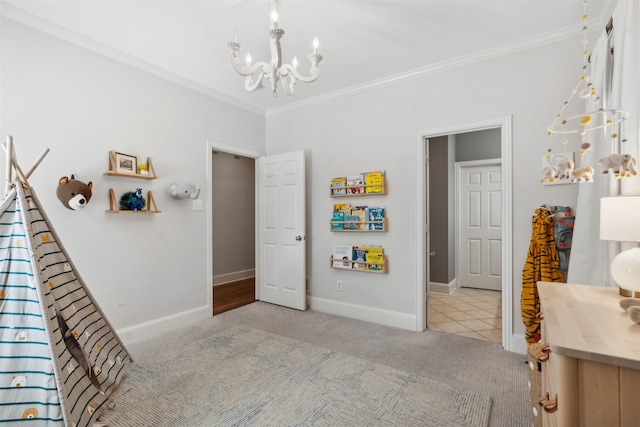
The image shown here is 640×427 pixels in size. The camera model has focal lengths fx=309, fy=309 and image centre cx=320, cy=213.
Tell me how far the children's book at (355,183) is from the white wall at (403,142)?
0.11 m

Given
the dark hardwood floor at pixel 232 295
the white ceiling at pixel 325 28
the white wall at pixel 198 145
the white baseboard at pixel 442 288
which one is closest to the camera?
the white ceiling at pixel 325 28

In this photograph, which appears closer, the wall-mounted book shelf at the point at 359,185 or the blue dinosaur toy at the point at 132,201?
the blue dinosaur toy at the point at 132,201

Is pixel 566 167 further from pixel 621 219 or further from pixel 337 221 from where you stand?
pixel 337 221

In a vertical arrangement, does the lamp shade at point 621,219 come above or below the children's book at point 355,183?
below

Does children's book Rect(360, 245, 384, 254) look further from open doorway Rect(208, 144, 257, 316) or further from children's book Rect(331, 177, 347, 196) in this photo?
open doorway Rect(208, 144, 257, 316)

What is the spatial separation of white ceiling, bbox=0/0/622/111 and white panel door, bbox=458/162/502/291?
2.51 metres

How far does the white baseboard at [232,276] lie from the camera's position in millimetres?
5264

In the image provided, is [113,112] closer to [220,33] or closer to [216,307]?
[220,33]

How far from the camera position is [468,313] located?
12.3 ft

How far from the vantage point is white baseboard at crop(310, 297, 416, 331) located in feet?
10.6

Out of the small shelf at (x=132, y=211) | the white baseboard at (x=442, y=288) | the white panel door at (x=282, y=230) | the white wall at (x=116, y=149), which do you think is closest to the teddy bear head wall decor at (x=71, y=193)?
the white wall at (x=116, y=149)

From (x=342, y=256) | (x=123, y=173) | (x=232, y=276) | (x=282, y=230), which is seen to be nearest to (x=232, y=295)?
(x=232, y=276)

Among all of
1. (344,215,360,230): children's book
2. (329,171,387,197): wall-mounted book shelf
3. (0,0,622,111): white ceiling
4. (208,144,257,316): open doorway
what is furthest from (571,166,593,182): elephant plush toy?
(208,144,257,316): open doorway

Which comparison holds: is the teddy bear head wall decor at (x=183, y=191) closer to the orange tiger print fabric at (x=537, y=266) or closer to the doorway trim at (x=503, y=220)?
the doorway trim at (x=503, y=220)
